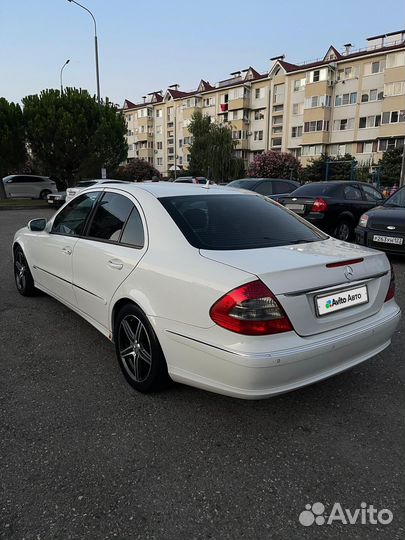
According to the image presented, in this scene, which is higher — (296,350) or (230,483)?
Result: (296,350)

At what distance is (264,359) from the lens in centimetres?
225

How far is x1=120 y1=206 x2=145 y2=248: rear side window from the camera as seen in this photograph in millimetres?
3082

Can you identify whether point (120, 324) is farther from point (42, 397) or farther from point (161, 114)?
point (161, 114)

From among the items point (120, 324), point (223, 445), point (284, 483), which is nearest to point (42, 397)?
point (120, 324)

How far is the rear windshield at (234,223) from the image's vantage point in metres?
2.86

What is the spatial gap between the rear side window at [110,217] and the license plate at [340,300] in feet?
5.47

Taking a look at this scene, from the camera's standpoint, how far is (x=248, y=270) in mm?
2359

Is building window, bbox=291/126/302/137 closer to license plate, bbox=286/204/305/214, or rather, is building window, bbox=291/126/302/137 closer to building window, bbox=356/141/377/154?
building window, bbox=356/141/377/154

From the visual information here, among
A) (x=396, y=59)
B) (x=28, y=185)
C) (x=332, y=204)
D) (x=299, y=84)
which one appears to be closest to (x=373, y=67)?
(x=396, y=59)

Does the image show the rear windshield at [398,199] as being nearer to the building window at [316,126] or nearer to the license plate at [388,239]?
the license plate at [388,239]

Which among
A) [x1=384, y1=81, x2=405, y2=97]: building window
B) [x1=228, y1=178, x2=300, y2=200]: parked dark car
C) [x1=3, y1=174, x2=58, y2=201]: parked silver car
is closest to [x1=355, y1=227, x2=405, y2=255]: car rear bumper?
[x1=228, y1=178, x2=300, y2=200]: parked dark car

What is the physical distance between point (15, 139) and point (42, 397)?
25.6 m

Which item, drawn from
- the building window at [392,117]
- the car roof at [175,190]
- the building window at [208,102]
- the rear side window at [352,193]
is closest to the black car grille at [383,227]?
the rear side window at [352,193]

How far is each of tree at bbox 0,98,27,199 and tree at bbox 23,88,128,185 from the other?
1.47ft
